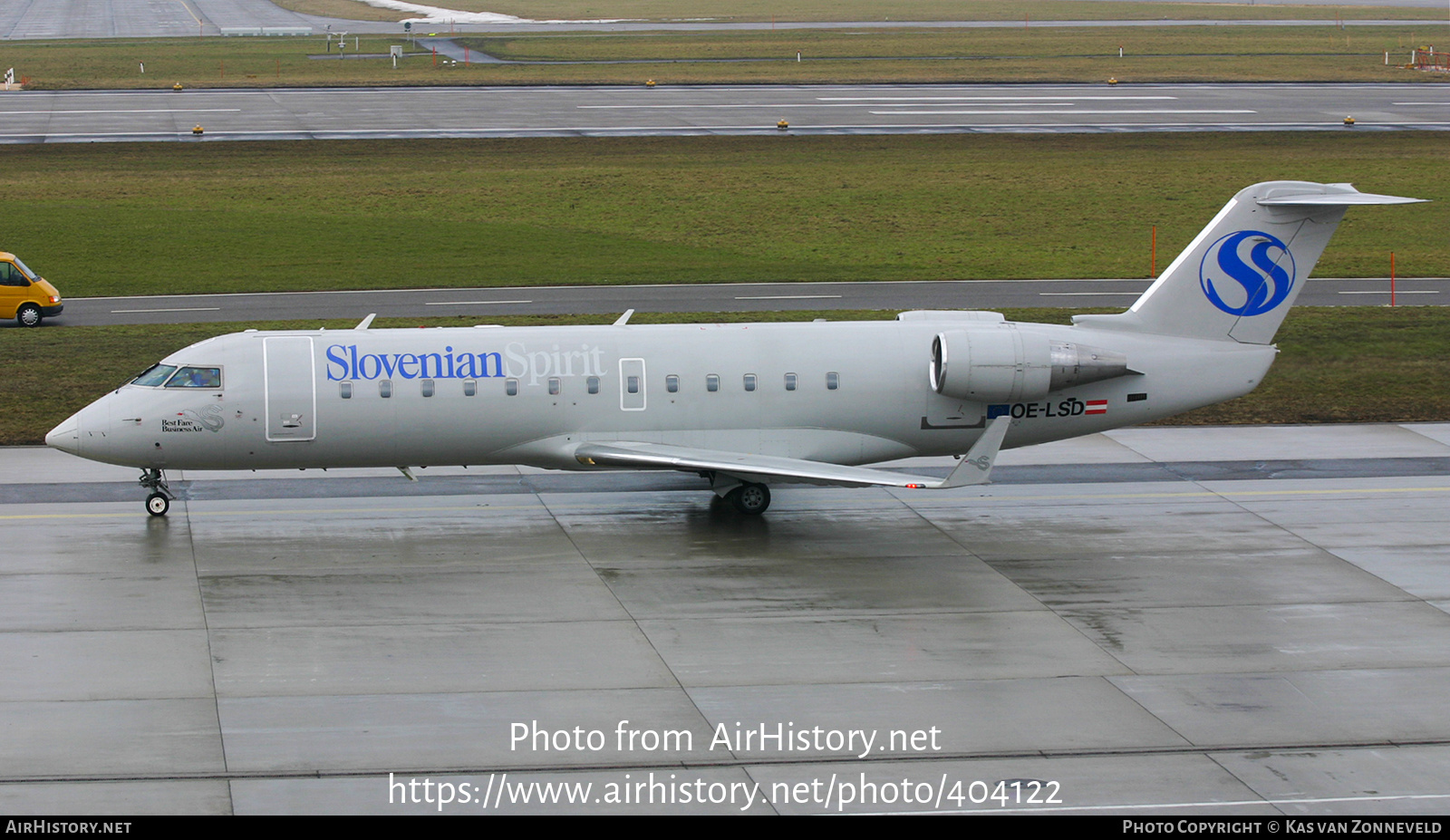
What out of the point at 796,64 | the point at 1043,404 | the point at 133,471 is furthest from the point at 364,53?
the point at 1043,404

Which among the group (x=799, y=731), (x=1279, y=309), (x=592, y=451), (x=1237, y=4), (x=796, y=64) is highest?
(x=1237, y=4)

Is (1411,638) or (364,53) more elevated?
(364,53)

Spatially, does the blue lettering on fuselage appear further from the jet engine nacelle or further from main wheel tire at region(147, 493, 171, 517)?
the jet engine nacelle

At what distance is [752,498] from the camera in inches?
1064

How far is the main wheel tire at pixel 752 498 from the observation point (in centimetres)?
2700

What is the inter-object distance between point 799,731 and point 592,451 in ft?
29.8

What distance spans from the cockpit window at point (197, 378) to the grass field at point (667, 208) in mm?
22565

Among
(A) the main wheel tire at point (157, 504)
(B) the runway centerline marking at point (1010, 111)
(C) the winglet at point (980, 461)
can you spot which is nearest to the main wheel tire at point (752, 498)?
(C) the winglet at point (980, 461)

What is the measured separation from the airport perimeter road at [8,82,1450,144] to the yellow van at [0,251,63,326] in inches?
1038

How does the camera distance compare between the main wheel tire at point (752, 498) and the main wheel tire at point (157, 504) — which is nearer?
the main wheel tire at point (157, 504)

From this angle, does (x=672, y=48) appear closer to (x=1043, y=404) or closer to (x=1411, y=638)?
(x=1043, y=404)

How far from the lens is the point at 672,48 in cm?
10525

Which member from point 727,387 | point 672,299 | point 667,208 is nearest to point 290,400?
point 727,387

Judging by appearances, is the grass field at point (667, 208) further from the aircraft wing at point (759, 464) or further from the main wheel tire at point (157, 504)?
the aircraft wing at point (759, 464)
